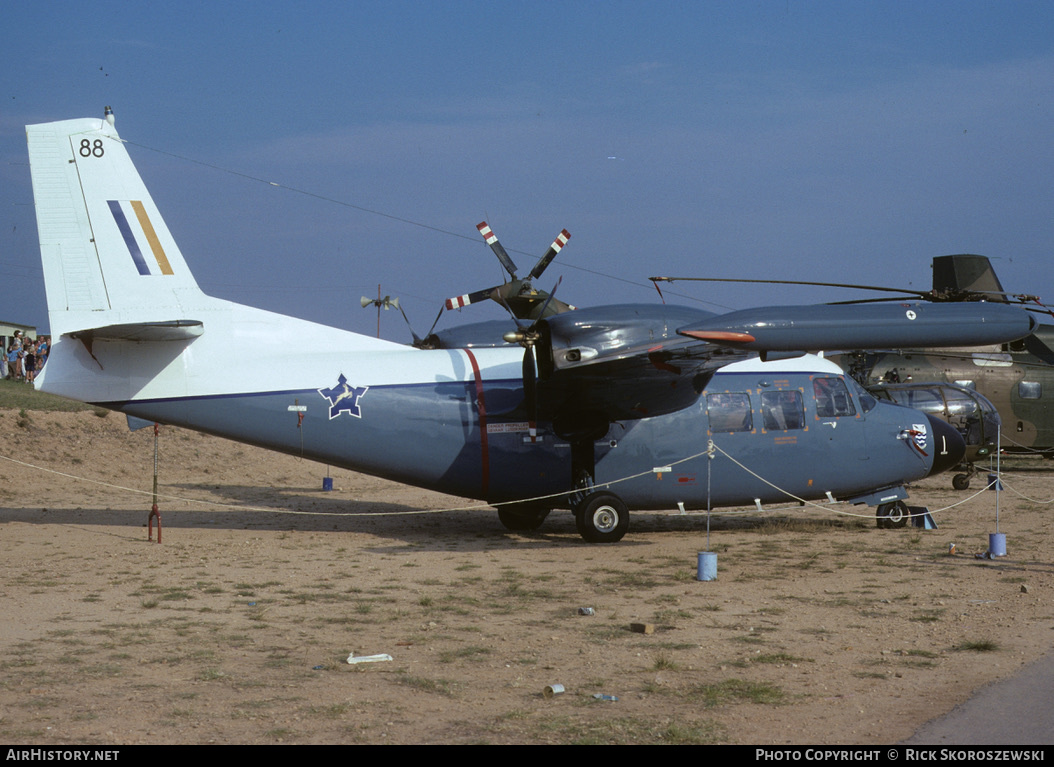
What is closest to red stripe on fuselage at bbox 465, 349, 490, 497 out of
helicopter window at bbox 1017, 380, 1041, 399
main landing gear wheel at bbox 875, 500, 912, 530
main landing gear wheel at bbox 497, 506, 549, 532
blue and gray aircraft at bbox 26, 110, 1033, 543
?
blue and gray aircraft at bbox 26, 110, 1033, 543

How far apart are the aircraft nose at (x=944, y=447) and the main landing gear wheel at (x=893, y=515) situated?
0.95 meters

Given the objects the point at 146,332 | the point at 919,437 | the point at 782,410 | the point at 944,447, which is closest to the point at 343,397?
the point at 146,332

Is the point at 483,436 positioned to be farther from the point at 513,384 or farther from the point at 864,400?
the point at 864,400

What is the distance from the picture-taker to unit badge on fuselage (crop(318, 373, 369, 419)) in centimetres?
1488

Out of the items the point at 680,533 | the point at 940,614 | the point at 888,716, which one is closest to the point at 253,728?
the point at 888,716

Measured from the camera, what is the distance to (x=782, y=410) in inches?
653

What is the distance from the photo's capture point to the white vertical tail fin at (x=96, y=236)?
14.0 meters

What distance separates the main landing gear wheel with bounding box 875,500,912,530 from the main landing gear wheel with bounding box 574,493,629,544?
198 inches

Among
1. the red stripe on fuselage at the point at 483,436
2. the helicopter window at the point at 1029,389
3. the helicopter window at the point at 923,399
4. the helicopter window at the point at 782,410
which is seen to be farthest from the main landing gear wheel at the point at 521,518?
the helicopter window at the point at 1029,389

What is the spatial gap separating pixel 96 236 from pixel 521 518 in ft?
26.9

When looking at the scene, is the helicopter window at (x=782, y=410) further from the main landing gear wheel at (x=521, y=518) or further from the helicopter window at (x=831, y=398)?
the main landing gear wheel at (x=521, y=518)

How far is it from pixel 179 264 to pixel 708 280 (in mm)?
9354
